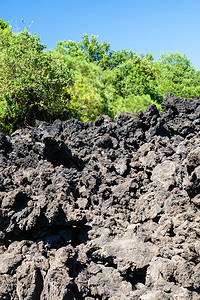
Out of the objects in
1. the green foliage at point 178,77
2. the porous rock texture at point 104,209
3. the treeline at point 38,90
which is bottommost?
the porous rock texture at point 104,209

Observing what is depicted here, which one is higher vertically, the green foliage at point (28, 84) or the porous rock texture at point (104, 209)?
the green foliage at point (28, 84)

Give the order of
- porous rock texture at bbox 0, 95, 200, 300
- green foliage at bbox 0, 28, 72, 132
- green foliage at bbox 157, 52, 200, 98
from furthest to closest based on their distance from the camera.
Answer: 1. green foliage at bbox 157, 52, 200, 98
2. green foliage at bbox 0, 28, 72, 132
3. porous rock texture at bbox 0, 95, 200, 300

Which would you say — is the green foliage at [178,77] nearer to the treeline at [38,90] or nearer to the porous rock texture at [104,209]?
the treeline at [38,90]

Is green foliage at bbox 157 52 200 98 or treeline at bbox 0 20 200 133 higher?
green foliage at bbox 157 52 200 98

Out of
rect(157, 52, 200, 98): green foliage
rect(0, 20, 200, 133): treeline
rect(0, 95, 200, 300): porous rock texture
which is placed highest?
rect(157, 52, 200, 98): green foliage

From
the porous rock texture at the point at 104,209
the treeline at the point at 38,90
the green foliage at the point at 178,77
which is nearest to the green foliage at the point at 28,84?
the treeline at the point at 38,90

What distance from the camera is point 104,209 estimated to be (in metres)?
4.96

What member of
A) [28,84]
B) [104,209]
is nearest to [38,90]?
[28,84]

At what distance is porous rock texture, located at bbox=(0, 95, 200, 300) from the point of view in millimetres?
3496

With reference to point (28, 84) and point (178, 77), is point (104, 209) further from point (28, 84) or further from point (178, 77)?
point (178, 77)

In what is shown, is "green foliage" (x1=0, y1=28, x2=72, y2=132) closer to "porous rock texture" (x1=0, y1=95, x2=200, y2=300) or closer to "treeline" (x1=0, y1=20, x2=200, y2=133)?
"treeline" (x1=0, y1=20, x2=200, y2=133)

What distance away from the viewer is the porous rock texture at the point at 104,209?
3.50 metres

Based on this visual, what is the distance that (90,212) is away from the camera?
4.86m

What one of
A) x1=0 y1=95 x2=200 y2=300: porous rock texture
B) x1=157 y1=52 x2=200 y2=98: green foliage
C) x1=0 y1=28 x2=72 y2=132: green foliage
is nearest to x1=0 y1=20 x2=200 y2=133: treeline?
x1=0 y1=28 x2=72 y2=132: green foliage
